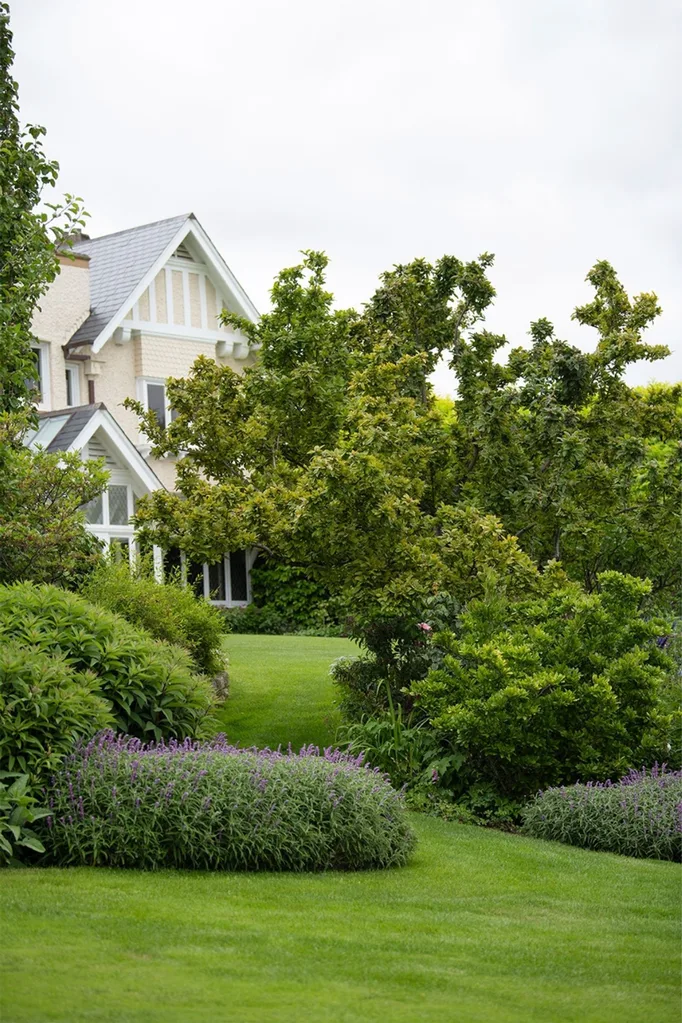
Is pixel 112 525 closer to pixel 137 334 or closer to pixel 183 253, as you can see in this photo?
pixel 137 334

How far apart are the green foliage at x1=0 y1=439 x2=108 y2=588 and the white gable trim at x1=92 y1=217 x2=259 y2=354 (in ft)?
47.7

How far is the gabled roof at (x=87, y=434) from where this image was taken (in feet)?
86.3

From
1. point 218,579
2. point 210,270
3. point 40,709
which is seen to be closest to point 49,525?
point 40,709

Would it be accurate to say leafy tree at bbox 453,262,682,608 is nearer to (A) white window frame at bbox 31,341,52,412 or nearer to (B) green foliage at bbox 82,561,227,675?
(B) green foliage at bbox 82,561,227,675

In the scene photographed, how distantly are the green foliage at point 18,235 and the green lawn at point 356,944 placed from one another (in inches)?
137

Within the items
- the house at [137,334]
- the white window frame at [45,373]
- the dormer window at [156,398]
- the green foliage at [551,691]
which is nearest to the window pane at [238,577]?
the house at [137,334]

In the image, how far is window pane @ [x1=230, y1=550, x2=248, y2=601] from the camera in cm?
3219

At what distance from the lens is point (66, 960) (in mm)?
5719

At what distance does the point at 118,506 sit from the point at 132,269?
6.92 meters

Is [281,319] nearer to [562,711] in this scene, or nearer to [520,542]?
[520,542]

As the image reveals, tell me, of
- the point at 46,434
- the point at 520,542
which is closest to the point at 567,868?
the point at 520,542

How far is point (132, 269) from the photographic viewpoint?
31953 mm

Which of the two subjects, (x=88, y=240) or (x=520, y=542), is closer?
(x=520, y=542)

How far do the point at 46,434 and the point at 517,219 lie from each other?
61.3 feet
